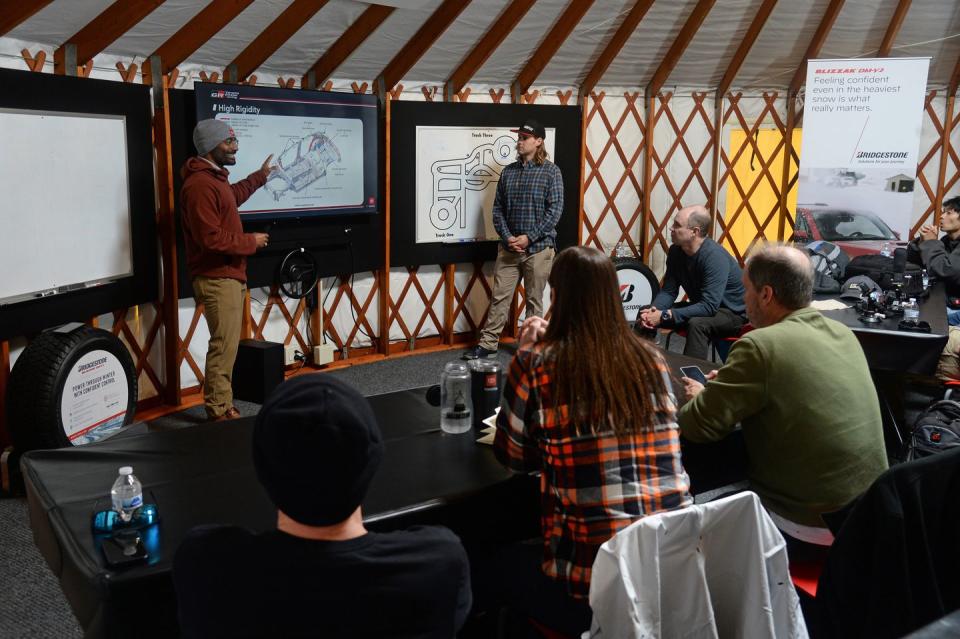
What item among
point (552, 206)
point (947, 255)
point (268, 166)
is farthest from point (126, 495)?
point (947, 255)

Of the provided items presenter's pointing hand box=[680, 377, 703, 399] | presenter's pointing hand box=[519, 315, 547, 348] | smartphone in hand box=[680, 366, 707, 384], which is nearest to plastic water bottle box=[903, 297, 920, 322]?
smartphone in hand box=[680, 366, 707, 384]

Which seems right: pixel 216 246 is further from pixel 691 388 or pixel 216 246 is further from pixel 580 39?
pixel 580 39

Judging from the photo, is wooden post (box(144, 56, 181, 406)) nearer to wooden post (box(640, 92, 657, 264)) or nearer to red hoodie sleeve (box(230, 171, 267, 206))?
red hoodie sleeve (box(230, 171, 267, 206))

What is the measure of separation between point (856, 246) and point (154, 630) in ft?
17.7

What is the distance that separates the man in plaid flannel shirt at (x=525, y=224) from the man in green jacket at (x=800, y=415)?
10.8 feet

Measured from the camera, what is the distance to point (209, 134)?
3.74 m

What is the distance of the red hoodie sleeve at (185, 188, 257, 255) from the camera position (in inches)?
145

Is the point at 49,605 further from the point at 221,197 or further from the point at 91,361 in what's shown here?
the point at 221,197

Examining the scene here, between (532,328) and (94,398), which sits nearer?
(532,328)

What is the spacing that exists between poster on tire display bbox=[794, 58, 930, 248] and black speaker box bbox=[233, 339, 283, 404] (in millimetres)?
3508


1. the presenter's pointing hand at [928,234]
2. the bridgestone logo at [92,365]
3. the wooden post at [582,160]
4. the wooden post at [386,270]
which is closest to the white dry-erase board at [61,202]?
the bridgestone logo at [92,365]

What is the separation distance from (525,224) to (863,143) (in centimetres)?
220

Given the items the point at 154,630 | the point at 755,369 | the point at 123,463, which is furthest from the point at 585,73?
the point at 154,630

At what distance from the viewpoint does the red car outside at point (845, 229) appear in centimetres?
559
